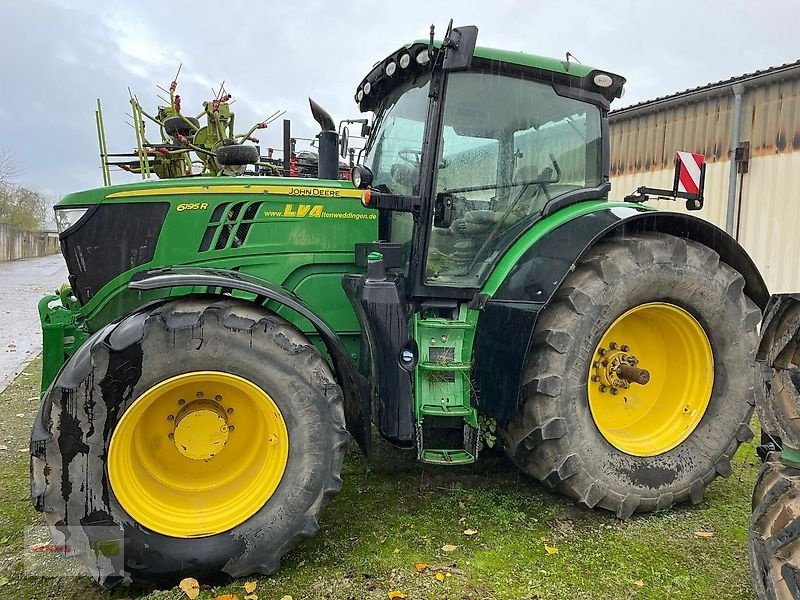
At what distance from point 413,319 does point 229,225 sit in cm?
115

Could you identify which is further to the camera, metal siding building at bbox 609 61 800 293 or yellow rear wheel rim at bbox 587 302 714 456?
metal siding building at bbox 609 61 800 293

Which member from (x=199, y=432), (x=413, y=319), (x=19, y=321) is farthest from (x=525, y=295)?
(x=19, y=321)

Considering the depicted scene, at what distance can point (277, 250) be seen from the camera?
11.5ft

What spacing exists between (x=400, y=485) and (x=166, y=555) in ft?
5.00

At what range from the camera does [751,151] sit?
8.20 metres

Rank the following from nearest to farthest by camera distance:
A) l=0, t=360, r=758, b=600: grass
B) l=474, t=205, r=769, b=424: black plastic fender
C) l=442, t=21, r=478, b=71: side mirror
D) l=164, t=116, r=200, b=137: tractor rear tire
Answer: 1. l=0, t=360, r=758, b=600: grass
2. l=442, t=21, r=478, b=71: side mirror
3. l=474, t=205, r=769, b=424: black plastic fender
4. l=164, t=116, r=200, b=137: tractor rear tire

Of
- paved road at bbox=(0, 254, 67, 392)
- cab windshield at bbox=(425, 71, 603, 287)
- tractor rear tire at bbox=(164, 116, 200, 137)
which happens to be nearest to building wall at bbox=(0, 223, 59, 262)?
paved road at bbox=(0, 254, 67, 392)

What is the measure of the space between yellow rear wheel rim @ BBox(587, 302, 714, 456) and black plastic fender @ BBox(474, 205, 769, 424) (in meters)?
0.48

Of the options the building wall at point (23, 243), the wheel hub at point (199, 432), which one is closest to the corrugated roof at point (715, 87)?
the wheel hub at point (199, 432)

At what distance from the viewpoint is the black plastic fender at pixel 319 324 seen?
113 inches

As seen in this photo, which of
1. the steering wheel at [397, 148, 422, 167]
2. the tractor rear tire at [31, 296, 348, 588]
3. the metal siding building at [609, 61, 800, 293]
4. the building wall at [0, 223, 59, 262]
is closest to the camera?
the tractor rear tire at [31, 296, 348, 588]

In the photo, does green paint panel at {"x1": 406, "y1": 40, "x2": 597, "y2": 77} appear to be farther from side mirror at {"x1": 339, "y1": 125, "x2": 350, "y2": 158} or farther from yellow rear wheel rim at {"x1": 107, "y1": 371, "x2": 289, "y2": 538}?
yellow rear wheel rim at {"x1": 107, "y1": 371, "x2": 289, "y2": 538}

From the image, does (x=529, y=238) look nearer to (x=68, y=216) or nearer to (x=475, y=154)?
(x=475, y=154)

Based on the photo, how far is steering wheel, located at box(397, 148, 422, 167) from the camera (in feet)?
11.4
